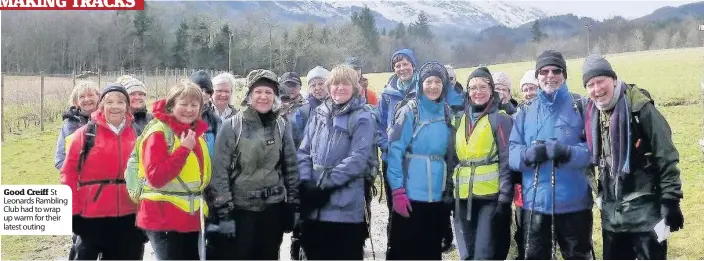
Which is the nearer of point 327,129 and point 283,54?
point 327,129

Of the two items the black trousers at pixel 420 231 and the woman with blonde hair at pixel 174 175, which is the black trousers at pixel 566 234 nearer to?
the black trousers at pixel 420 231

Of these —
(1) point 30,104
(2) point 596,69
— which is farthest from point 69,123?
(1) point 30,104

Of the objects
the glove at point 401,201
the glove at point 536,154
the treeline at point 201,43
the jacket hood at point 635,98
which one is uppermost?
the treeline at point 201,43

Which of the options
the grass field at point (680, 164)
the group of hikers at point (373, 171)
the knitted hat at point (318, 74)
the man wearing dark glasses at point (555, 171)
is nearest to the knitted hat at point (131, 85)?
the group of hikers at point (373, 171)

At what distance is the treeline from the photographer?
175 ft

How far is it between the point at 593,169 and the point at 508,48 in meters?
82.5

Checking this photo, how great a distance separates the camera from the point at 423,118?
16.1ft

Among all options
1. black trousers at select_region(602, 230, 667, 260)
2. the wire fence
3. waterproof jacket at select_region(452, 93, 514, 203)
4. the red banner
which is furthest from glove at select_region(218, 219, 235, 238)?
the wire fence

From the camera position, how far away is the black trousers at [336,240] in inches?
188

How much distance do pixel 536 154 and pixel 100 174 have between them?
3.23m

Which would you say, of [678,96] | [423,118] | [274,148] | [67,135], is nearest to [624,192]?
[423,118]

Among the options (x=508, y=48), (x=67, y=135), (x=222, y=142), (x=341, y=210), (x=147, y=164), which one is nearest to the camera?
(x=147, y=164)

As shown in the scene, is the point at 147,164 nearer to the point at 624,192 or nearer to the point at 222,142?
the point at 222,142

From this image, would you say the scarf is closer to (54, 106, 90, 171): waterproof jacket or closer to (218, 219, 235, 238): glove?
(218, 219, 235, 238): glove
